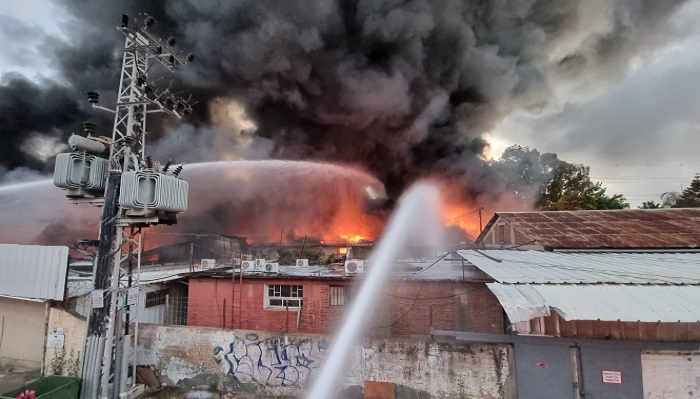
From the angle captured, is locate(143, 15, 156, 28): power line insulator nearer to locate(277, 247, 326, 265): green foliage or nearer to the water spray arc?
the water spray arc

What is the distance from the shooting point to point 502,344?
9.53 meters

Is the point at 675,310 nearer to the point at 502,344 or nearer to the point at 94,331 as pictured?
the point at 502,344

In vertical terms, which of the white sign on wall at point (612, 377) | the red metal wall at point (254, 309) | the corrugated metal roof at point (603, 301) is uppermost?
the corrugated metal roof at point (603, 301)

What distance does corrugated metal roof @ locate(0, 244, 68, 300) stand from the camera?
1252 cm

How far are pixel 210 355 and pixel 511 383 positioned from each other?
903 centimetres

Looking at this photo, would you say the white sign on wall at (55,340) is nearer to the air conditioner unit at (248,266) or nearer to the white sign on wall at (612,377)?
the air conditioner unit at (248,266)

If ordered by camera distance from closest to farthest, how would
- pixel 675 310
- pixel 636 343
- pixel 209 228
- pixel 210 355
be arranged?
pixel 675 310
pixel 636 343
pixel 210 355
pixel 209 228

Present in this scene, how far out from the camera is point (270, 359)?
1108 cm

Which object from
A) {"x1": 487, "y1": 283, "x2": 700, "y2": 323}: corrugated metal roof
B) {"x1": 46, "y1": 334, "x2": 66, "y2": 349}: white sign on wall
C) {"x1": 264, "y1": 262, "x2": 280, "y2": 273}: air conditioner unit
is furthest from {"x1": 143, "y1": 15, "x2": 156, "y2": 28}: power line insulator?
{"x1": 487, "y1": 283, "x2": 700, "y2": 323}: corrugated metal roof

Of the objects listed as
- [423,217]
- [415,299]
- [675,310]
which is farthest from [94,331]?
[423,217]

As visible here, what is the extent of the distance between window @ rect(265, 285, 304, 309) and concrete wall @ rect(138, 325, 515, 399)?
4.58 metres

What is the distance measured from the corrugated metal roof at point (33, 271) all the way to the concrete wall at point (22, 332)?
72 cm

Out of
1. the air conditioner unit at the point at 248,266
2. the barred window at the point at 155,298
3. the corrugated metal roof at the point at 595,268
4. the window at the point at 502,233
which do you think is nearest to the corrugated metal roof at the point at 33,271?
the barred window at the point at 155,298

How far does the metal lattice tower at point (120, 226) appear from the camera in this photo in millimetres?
10117
